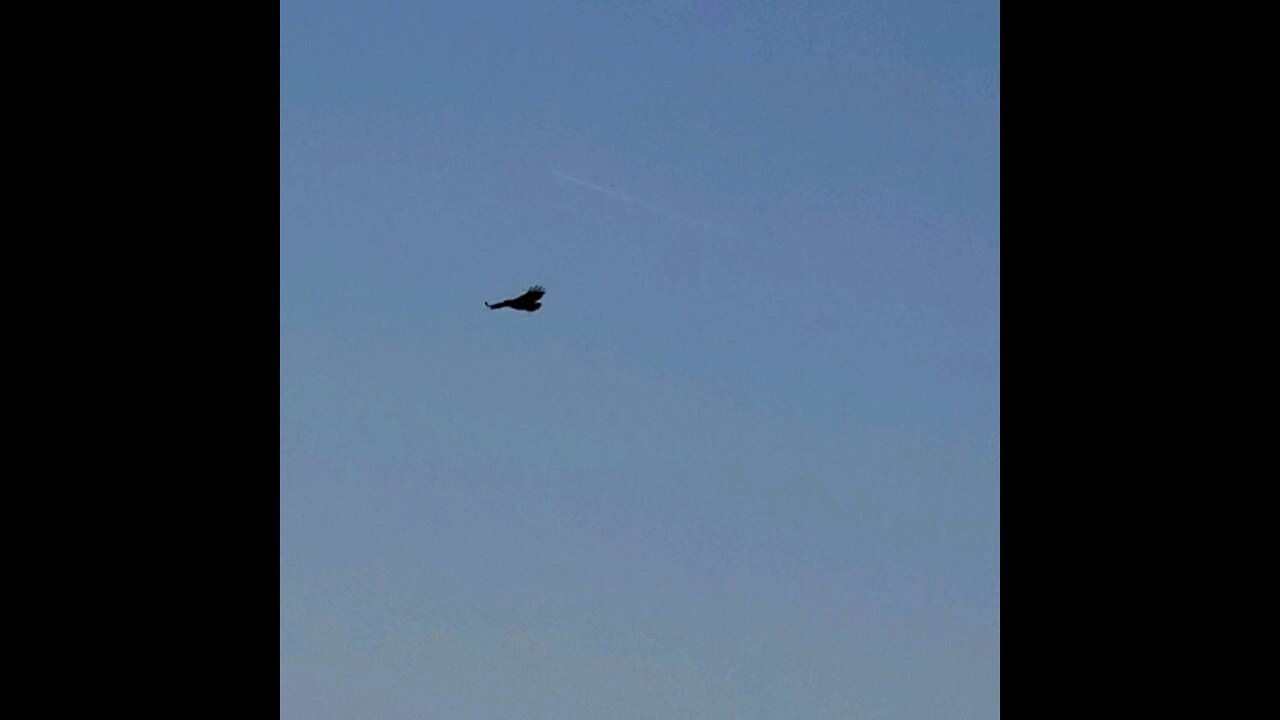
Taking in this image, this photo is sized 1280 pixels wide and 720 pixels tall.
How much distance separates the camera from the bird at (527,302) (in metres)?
37.0

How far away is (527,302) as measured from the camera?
1478 inches

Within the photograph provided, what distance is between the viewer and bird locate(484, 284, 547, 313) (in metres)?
37.0
